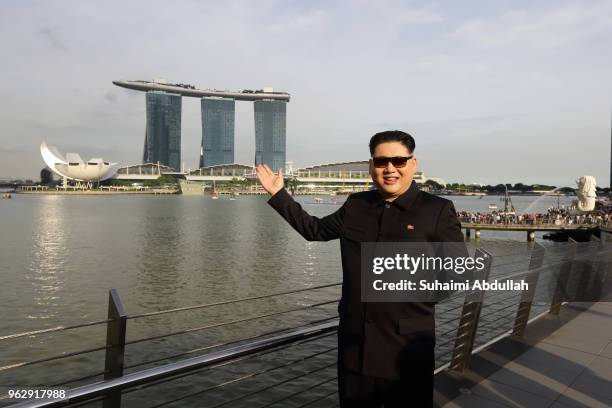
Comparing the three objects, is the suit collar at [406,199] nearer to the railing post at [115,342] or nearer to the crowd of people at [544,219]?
the railing post at [115,342]

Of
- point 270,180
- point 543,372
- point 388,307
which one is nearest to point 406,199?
point 388,307

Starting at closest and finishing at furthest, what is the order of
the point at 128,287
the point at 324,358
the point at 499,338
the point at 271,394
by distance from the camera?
the point at 499,338 → the point at 271,394 → the point at 324,358 → the point at 128,287

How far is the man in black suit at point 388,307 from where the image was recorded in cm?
190

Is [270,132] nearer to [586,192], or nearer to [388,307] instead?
[586,192]

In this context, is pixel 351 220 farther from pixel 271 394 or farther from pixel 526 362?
pixel 271 394

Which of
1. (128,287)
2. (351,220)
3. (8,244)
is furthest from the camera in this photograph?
(8,244)

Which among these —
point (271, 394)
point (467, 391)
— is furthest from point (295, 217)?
point (271, 394)

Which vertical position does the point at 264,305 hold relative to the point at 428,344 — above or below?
below

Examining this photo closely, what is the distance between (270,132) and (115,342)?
7243 inches

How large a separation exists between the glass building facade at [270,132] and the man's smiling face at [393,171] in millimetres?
179564

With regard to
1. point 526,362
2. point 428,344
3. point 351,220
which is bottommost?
point 526,362

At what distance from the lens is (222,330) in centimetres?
1155

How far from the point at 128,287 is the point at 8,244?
14768mm

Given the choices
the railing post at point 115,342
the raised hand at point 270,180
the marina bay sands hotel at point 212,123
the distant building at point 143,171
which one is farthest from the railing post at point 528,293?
the marina bay sands hotel at point 212,123
